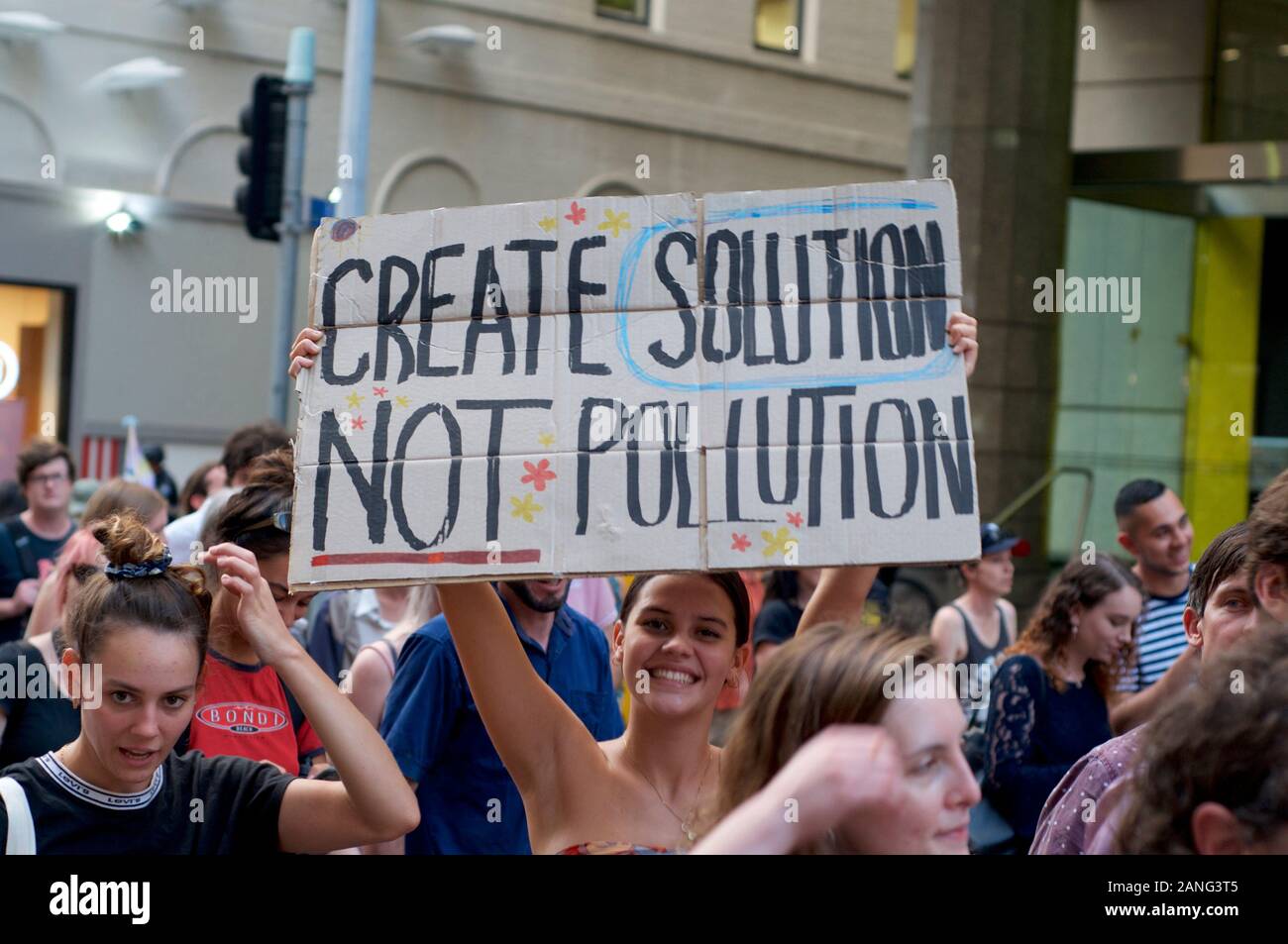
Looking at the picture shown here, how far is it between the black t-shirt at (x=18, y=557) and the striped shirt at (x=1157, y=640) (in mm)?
4559

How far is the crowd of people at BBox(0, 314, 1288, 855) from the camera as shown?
6.86 feet

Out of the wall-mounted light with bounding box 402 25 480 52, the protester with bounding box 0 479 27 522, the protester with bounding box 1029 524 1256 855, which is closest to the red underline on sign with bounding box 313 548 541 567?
the protester with bounding box 1029 524 1256 855

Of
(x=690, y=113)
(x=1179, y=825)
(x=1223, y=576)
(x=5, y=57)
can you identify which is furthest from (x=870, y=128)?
(x=1179, y=825)

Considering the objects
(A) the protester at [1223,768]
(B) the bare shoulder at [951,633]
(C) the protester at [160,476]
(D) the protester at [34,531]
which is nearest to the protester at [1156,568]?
(B) the bare shoulder at [951,633]

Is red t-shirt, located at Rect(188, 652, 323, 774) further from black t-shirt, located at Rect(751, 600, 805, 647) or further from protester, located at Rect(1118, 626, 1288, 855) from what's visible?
black t-shirt, located at Rect(751, 600, 805, 647)

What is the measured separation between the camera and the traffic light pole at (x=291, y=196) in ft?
31.1

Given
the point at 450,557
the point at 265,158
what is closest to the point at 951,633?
the point at 450,557

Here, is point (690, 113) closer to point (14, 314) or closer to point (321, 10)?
point (321, 10)

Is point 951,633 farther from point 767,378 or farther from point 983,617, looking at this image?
point 767,378

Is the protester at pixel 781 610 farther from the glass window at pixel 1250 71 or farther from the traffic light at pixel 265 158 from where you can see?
the glass window at pixel 1250 71

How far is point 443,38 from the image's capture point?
1650 centimetres

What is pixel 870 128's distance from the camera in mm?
19438
